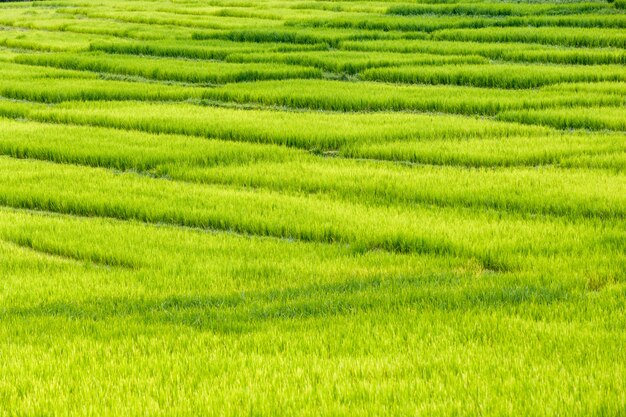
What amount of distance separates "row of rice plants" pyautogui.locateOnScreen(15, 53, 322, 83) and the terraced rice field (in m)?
0.07

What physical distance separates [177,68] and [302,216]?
12.9 metres

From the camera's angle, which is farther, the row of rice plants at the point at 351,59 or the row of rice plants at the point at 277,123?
the row of rice plants at the point at 351,59

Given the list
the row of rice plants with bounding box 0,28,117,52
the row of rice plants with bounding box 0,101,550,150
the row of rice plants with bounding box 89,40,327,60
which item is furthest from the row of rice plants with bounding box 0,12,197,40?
the row of rice plants with bounding box 0,101,550,150

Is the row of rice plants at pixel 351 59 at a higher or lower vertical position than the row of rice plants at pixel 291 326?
lower

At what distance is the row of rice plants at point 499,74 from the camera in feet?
62.2

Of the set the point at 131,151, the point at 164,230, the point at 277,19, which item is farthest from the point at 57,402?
the point at 277,19

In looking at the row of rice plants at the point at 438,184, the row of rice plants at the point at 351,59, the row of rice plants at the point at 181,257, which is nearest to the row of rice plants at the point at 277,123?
the row of rice plants at the point at 438,184

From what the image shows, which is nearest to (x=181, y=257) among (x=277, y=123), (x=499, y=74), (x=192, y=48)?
(x=277, y=123)

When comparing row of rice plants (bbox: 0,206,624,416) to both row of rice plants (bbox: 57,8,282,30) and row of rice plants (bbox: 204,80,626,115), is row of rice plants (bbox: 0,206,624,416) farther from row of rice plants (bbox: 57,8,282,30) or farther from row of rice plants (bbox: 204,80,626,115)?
row of rice plants (bbox: 57,8,282,30)

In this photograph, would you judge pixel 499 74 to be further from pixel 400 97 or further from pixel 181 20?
pixel 181 20

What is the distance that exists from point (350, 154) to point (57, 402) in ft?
29.6

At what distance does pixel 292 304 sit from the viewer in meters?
6.82

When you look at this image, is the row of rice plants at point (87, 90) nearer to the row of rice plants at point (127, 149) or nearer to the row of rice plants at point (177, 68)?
the row of rice plants at point (177, 68)

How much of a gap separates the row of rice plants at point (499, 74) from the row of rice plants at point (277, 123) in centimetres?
379
